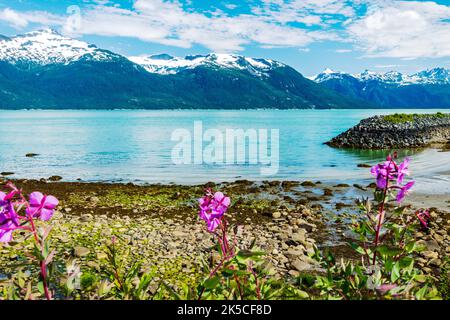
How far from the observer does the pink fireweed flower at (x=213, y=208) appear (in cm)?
309

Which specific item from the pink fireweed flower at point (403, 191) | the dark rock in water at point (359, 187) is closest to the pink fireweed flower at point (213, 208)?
the pink fireweed flower at point (403, 191)

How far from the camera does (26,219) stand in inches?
101

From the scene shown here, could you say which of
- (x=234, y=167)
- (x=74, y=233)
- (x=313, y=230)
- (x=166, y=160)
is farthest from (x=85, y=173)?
(x=313, y=230)

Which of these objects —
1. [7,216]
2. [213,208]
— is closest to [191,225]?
[213,208]

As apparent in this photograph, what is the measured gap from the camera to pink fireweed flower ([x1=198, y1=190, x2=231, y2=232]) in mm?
3094

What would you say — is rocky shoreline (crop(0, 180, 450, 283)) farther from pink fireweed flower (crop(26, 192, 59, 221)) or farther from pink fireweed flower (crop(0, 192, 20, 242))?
pink fireweed flower (crop(0, 192, 20, 242))

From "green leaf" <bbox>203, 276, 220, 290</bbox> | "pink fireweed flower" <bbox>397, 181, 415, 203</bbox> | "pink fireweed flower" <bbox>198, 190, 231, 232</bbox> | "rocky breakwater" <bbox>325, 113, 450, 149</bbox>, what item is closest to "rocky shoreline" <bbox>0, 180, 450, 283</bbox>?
"pink fireweed flower" <bbox>397, 181, 415, 203</bbox>

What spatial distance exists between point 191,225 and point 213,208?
12.9 metres

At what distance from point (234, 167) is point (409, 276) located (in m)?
33.3

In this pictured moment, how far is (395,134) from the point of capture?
193ft

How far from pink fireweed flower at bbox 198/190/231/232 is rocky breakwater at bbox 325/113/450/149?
57.2 m

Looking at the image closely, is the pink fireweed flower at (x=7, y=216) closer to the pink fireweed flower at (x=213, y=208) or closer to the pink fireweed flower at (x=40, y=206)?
the pink fireweed flower at (x=40, y=206)
